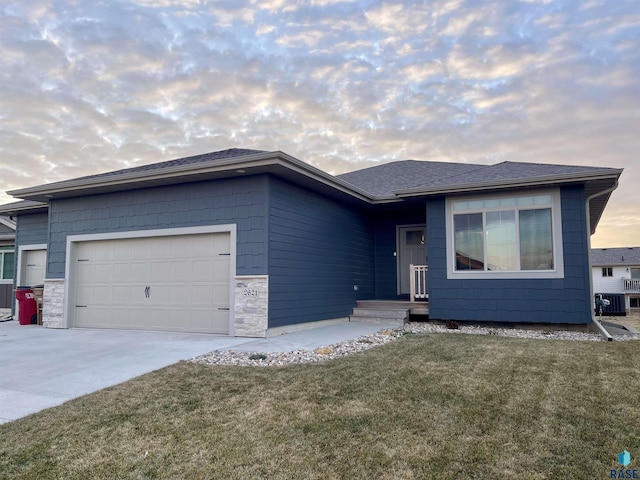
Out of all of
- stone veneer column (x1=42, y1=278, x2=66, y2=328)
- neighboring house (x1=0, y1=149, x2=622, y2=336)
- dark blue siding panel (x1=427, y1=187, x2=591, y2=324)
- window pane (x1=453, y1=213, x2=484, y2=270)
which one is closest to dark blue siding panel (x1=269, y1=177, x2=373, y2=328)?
neighboring house (x1=0, y1=149, x2=622, y2=336)

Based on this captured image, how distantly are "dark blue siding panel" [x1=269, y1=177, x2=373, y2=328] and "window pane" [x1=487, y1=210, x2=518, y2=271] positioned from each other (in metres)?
3.32

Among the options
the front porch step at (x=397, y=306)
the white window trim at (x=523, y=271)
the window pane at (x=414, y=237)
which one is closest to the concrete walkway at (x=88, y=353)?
the front porch step at (x=397, y=306)

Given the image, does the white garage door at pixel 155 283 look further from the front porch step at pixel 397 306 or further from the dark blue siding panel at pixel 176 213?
the front porch step at pixel 397 306

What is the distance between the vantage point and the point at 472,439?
9.48 feet

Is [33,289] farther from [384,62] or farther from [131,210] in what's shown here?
[384,62]

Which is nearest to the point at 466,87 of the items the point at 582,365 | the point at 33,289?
the point at 582,365

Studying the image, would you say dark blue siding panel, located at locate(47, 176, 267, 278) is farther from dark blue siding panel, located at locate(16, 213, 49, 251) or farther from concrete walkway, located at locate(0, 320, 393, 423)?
dark blue siding panel, located at locate(16, 213, 49, 251)

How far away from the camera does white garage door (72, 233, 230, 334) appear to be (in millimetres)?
8086

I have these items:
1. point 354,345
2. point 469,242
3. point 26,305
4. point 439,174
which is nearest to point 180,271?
point 354,345

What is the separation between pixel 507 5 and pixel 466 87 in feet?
7.50

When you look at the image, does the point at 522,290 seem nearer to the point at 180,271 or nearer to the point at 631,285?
the point at 180,271

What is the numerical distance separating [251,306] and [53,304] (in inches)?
210

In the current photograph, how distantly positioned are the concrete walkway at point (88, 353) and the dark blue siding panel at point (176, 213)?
1508mm

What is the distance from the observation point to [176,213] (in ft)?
27.8
